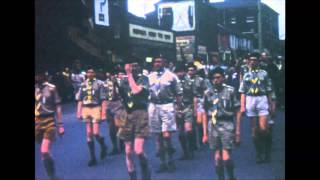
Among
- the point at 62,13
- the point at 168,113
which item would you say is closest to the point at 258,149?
the point at 168,113

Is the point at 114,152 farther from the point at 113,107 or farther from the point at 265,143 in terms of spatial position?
the point at 265,143

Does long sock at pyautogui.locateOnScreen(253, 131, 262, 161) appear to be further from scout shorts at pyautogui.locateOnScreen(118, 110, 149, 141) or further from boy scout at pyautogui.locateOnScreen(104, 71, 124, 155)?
boy scout at pyautogui.locateOnScreen(104, 71, 124, 155)

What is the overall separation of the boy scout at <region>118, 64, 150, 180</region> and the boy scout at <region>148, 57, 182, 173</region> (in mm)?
52

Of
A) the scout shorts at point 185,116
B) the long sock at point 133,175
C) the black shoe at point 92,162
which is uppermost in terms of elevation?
the scout shorts at point 185,116

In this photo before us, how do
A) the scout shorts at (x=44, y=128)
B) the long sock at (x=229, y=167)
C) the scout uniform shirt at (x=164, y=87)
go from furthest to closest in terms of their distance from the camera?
the scout shorts at (x=44, y=128), the scout uniform shirt at (x=164, y=87), the long sock at (x=229, y=167)

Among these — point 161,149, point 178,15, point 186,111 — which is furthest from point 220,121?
point 178,15

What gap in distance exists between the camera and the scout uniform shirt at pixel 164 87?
3.73 m

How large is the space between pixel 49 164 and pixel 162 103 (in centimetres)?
99

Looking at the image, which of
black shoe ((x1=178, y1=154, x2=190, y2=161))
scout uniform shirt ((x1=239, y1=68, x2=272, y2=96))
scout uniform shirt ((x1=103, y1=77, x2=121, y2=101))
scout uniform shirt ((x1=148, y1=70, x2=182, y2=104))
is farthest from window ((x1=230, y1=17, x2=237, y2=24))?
black shoe ((x1=178, y1=154, x2=190, y2=161))

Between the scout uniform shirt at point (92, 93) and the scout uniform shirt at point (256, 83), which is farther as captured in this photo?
the scout uniform shirt at point (92, 93)

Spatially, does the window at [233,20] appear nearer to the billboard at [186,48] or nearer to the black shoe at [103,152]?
the billboard at [186,48]

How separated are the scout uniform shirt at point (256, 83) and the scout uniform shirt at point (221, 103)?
0.10 metres

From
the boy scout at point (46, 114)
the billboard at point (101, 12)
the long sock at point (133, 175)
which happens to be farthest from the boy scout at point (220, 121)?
the boy scout at point (46, 114)

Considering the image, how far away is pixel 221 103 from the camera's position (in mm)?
3670
